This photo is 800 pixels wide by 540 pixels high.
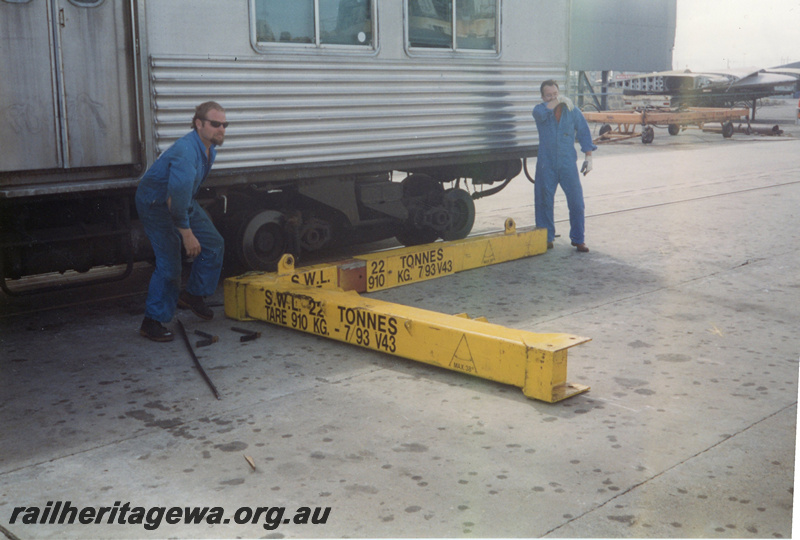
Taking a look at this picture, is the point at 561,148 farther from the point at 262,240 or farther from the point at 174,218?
the point at 174,218

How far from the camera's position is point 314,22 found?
7.20 metres

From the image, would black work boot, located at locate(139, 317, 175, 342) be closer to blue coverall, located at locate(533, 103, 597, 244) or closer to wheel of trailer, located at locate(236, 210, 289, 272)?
wheel of trailer, located at locate(236, 210, 289, 272)

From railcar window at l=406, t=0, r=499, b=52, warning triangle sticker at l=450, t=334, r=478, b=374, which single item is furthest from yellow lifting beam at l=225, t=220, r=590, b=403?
railcar window at l=406, t=0, r=499, b=52

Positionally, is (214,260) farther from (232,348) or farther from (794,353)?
(794,353)

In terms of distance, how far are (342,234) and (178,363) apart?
346cm

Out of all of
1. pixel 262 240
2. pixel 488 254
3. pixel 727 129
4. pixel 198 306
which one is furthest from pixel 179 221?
pixel 727 129

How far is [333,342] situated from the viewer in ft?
19.4

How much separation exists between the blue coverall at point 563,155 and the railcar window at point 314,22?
2.33m

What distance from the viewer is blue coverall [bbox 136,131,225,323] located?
559cm

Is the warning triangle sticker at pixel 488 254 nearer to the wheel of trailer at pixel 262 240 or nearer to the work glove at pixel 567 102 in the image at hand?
the work glove at pixel 567 102

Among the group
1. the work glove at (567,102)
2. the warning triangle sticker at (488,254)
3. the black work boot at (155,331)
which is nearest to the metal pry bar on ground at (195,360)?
the black work boot at (155,331)

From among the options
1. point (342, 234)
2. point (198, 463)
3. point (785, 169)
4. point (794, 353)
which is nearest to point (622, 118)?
point (785, 169)

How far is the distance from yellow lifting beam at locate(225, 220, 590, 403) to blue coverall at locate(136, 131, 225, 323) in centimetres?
37

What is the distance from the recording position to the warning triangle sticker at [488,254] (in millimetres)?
8297
